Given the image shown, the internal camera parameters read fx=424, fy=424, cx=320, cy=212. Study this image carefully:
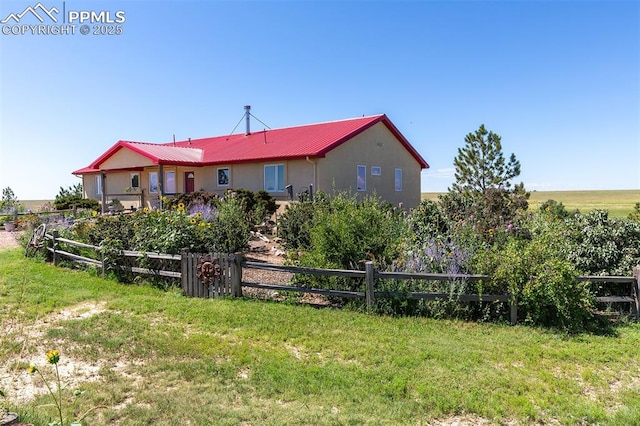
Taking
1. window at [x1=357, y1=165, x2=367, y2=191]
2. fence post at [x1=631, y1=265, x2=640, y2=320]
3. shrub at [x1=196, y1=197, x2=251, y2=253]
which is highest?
window at [x1=357, y1=165, x2=367, y2=191]

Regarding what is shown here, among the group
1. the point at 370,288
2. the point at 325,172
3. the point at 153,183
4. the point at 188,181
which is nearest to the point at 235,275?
the point at 370,288

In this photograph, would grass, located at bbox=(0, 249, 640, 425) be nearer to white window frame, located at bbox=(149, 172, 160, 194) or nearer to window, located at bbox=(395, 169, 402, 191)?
window, located at bbox=(395, 169, 402, 191)

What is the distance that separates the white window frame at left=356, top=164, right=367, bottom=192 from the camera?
21.5m

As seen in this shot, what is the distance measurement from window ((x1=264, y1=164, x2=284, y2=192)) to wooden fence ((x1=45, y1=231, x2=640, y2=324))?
35.0ft

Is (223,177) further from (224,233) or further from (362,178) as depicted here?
(224,233)

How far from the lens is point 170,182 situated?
24875 millimetres

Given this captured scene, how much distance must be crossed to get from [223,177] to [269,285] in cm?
1531

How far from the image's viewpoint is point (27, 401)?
4273mm

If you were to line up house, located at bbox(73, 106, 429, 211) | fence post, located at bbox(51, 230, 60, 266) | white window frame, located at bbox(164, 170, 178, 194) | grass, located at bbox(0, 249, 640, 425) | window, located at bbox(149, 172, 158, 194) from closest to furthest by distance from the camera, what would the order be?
grass, located at bbox(0, 249, 640, 425) → fence post, located at bbox(51, 230, 60, 266) → house, located at bbox(73, 106, 429, 211) → white window frame, located at bbox(164, 170, 178, 194) → window, located at bbox(149, 172, 158, 194)

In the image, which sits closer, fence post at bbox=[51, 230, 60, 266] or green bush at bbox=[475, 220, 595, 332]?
green bush at bbox=[475, 220, 595, 332]

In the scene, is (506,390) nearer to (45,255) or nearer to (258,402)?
(258,402)

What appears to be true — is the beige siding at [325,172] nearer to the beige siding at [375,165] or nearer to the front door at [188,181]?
the beige siding at [375,165]

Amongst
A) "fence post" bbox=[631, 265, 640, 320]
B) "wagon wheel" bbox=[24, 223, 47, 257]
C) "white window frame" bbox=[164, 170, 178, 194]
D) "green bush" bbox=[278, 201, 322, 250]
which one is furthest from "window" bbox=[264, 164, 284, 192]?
"fence post" bbox=[631, 265, 640, 320]

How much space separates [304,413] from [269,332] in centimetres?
239
